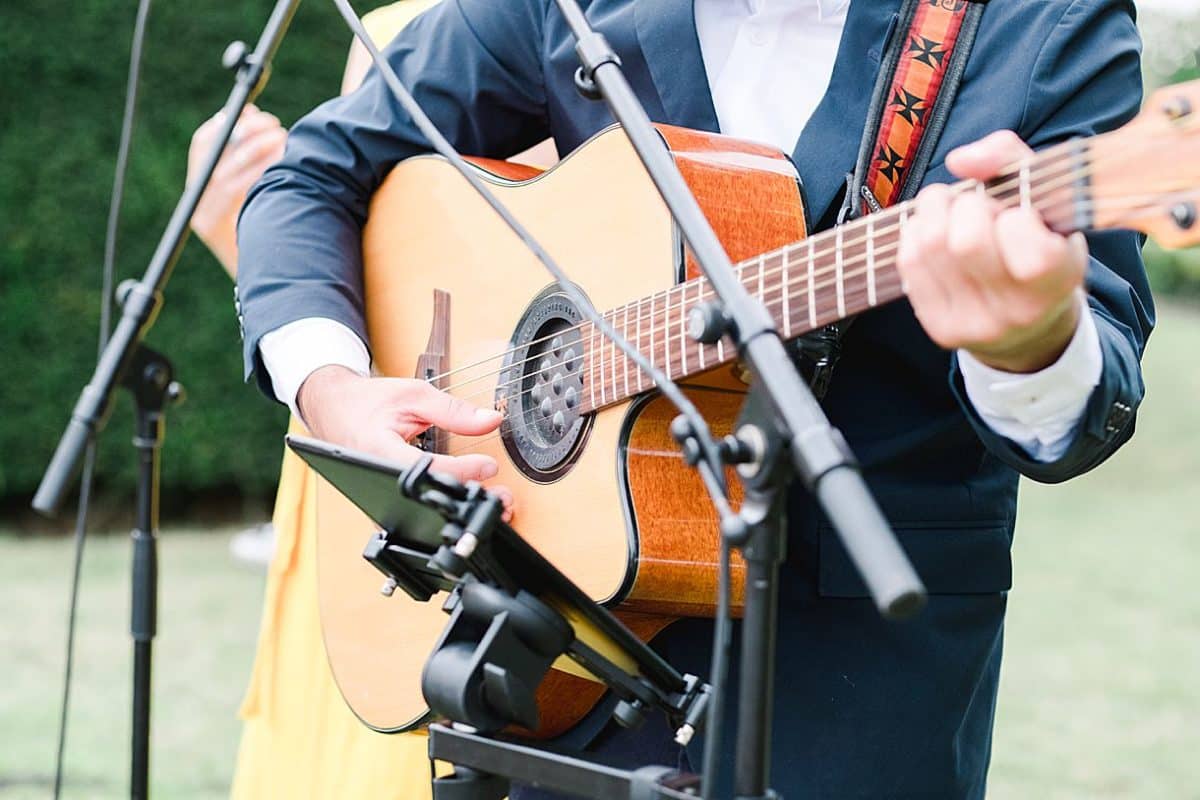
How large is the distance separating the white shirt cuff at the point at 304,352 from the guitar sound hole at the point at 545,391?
25cm

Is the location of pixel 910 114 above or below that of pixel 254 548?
below

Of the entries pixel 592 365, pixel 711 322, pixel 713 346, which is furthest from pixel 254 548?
pixel 711 322

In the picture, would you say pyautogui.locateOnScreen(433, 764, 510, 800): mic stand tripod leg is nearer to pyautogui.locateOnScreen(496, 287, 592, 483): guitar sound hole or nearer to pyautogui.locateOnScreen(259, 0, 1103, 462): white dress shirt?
pyautogui.locateOnScreen(496, 287, 592, 483): guitar sound hole

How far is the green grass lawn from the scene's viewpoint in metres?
4.55

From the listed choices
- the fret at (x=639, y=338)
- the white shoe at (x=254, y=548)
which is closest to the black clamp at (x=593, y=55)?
the fret at (x=639, y=338)

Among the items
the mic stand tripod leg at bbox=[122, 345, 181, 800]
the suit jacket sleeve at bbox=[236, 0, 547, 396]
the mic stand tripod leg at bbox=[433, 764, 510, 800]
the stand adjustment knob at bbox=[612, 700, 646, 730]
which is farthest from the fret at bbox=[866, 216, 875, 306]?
the mic stand tripod leg at bbox=[122, 345, 181, 800]

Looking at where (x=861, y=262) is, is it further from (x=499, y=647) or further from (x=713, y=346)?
(x=499, y=647)

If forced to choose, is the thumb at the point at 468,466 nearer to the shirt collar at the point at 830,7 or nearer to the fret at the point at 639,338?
the fret at the point at 639,338

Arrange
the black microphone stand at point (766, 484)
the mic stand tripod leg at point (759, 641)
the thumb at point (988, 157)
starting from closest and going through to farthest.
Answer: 1. the black microphone stand at point (766, 484)
2. the mic stand tripod leg at point (759, 641)
3. the thumb at point (988, 157)

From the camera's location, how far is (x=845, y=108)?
5.51ft

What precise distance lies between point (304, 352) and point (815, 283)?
0.90 metres

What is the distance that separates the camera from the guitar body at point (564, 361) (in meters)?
1.65

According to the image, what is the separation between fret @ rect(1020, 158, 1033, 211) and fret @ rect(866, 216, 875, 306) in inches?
6.2

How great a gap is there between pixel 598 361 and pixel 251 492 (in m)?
6.26
